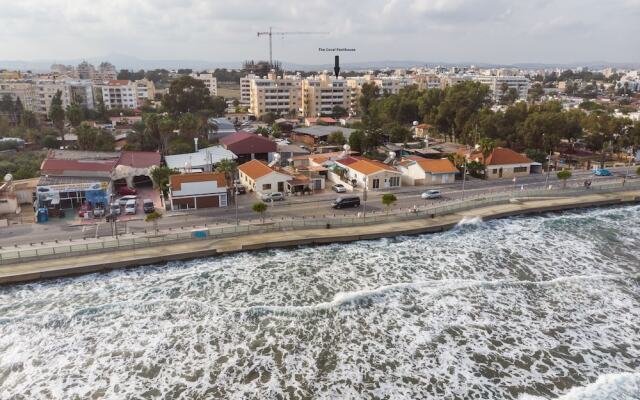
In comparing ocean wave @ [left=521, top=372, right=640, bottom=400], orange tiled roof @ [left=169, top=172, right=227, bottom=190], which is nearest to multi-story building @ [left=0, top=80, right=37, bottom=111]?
orange tiled roof @ [left=169, top=172, right=227, bottom=190]

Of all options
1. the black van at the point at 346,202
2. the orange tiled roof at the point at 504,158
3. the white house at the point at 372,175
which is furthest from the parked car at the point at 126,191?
the orange tiled roof at the point at 504,158

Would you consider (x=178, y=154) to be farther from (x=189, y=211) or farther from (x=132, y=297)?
(x=132, y=297)

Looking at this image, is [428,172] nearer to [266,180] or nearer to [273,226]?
[266,180]

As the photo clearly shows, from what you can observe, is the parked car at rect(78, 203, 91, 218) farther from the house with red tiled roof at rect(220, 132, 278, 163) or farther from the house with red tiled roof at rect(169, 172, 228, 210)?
the house with red tiled roof at rect(220, 132, 278, 163)

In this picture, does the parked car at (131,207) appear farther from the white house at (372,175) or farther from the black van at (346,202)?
the white house at (372,175)

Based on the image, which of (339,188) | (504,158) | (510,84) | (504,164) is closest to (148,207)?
(339,188)

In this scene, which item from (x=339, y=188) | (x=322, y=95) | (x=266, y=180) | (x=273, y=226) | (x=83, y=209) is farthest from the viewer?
(x=322, y=95)

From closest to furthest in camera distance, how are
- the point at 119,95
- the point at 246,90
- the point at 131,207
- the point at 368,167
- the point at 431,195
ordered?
the point at 131,207 < the point at 431,195 < the point at 368,167 < the point at 119,95 < the point at 246,90
